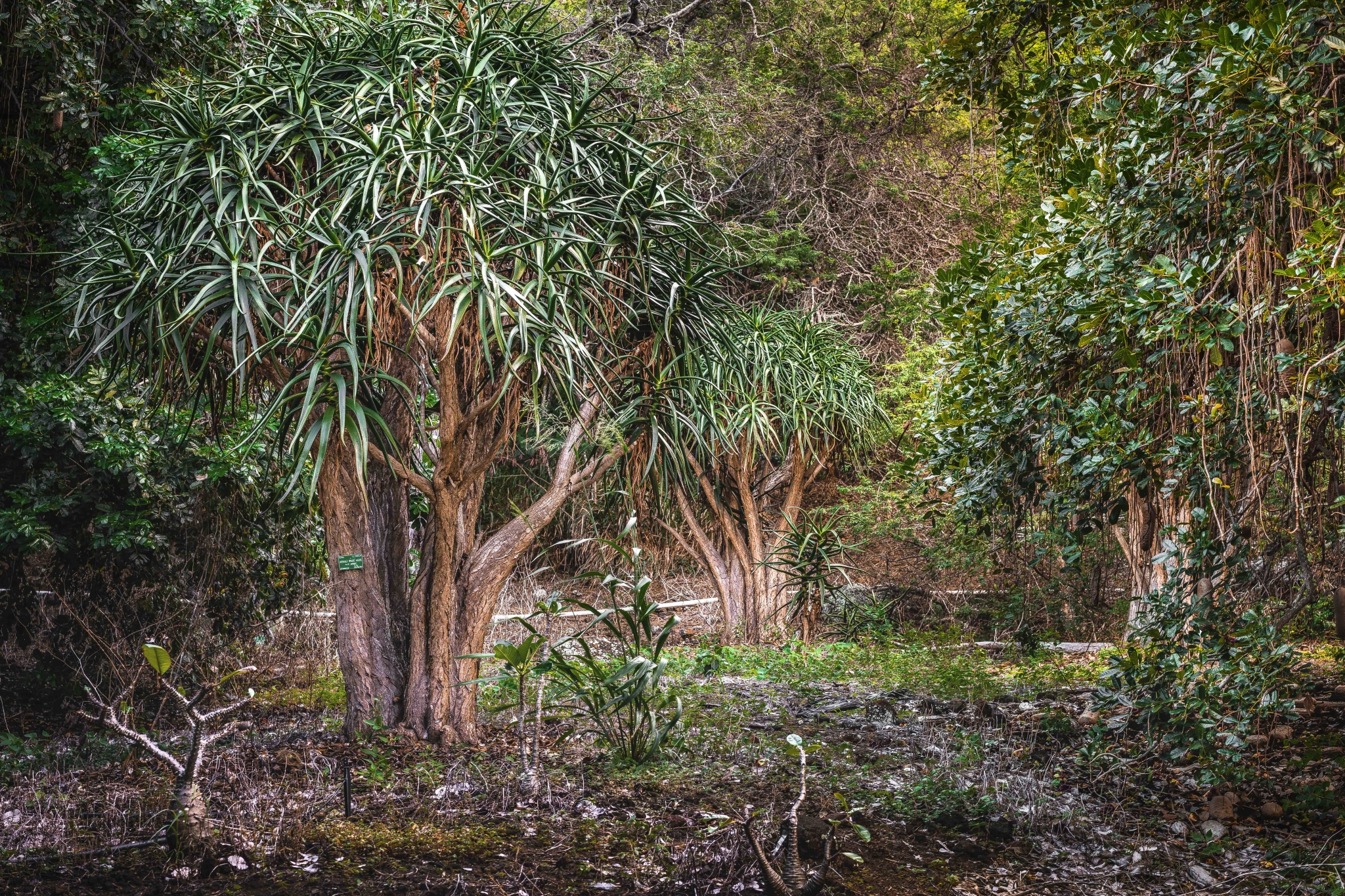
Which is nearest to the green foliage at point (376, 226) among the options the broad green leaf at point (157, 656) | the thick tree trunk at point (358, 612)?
the thick tree trunk at point (358, 612)

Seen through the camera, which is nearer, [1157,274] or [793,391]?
[1157,274]

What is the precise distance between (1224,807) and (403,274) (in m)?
3.47

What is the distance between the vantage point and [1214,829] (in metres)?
3.18

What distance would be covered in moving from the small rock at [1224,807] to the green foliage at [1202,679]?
0.78 feet

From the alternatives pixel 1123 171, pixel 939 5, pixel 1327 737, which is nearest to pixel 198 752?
pixel 1123 171

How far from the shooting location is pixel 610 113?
509 cm

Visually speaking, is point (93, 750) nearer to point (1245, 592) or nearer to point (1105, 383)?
point (1105, 383)

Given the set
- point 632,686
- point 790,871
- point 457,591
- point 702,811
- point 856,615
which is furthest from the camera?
point 856,615

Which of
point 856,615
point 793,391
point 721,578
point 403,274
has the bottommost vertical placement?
point 856,615

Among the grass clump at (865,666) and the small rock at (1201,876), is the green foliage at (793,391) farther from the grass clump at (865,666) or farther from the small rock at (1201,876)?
the small rock at (1201,876)

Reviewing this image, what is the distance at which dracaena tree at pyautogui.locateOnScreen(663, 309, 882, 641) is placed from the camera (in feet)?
26.0

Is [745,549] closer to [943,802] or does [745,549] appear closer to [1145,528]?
[1145,528]

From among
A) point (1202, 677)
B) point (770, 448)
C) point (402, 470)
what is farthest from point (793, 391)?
point (1202, 677)

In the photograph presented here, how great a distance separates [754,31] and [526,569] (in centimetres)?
676
